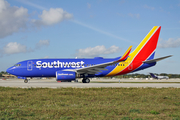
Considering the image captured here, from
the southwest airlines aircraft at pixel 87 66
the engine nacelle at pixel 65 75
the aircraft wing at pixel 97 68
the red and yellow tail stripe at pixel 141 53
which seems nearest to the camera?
the engine nacelle at pixel 65 75

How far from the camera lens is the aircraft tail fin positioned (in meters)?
32.6

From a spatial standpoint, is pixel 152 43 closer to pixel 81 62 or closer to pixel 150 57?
pixel 150 57

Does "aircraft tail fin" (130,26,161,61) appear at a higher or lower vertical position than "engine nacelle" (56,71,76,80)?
higher

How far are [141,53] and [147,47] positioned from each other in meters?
1.56

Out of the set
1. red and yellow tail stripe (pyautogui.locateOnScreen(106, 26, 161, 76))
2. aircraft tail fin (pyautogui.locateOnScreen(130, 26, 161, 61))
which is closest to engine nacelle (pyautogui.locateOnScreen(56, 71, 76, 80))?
red and yellow tail stripe (pyautogui.locateOnScreen(106, 26, 161, 76))

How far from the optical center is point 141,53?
107 ft

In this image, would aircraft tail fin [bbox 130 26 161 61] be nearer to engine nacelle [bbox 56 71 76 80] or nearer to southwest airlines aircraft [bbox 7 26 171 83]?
southwest airlines aircraft [bbox 7 26 171 83]

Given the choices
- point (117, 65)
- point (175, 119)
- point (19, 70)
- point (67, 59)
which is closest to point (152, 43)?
point (117, 65)

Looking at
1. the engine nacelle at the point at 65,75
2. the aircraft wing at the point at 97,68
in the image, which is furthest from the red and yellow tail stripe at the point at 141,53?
the engine nacelle at the point at 65,75

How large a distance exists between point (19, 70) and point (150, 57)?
70.9 ft

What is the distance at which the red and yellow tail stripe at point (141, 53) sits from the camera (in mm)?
32219

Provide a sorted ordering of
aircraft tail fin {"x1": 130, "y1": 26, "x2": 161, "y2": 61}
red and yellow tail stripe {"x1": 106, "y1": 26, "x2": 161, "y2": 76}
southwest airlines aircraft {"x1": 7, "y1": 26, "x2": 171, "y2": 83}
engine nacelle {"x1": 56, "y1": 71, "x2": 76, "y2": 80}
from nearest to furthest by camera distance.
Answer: engine nacelle {"x1": 56, "y1": 71, "x2": 76, "y2": 80} < southwest airlines aircraft {"x1": 7, "y1": 26, "x2": 171, "y2": 83} < red and yellow tail stripe {"x1": 106, "y1": 26, "x2": 161, "y2": 76} < aircraft tail fin {"x1": 130, "y1": 26, "x2": 161, "y2": 61}

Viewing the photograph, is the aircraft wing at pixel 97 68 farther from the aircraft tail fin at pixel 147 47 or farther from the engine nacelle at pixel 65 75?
the aircraft tail fin at pixel 147 47

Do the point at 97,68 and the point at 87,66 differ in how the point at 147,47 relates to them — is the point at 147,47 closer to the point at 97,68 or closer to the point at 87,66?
the point at 97,68
